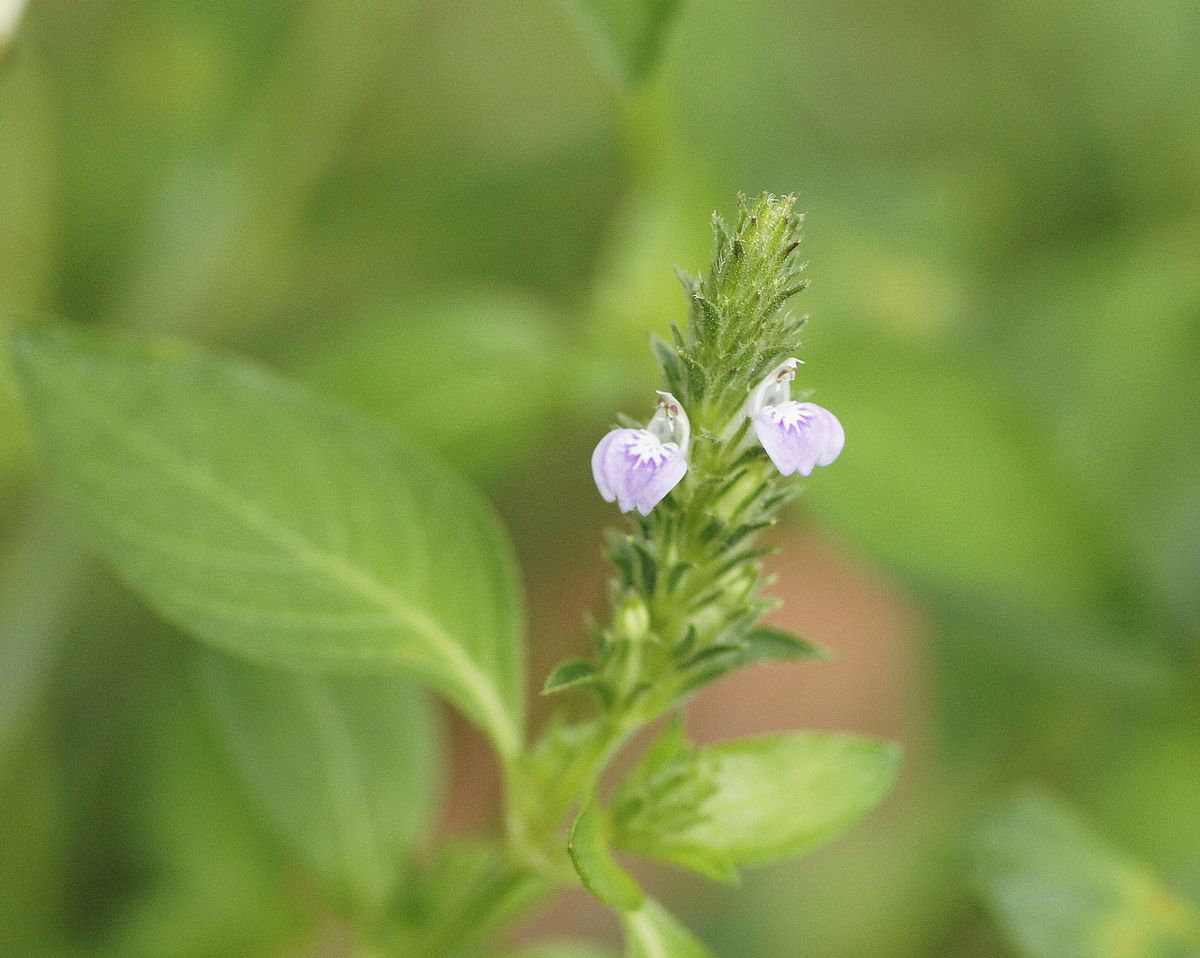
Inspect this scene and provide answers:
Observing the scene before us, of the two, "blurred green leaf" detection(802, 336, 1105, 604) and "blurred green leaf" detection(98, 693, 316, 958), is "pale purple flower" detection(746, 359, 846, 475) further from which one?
"blurred green leaf" detection(98, 693, 316, 958)

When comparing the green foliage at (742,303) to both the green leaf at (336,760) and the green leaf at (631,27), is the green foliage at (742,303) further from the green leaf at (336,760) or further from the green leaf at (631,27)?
the green leaf at (336,760)

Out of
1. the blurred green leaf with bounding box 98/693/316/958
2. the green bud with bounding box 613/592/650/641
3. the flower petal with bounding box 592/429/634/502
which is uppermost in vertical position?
the flower petal with bounding box 592/429/634/502

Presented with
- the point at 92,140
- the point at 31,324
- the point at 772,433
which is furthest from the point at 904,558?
the point at 92,140

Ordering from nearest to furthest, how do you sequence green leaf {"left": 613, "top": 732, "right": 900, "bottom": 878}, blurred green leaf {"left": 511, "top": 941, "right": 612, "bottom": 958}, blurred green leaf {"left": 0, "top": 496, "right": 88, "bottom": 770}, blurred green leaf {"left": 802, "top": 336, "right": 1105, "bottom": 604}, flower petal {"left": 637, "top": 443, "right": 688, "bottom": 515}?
flower petal {"left": 637, "top": 443, "right": 688, "bottom": 515} → green leaf {"left": 613, "top": 732, "right": 900, "bottom": 878} → blurred green leaf {"left": 511, "top": 941, "right": 612, "bottom": 958} → blurred green leaf {"left": 802, "top": 336, "right": 1105, "bottom": 604} → blurred green leaf {"left": 0, "top": 496, "right": 88, "bottom": 770}

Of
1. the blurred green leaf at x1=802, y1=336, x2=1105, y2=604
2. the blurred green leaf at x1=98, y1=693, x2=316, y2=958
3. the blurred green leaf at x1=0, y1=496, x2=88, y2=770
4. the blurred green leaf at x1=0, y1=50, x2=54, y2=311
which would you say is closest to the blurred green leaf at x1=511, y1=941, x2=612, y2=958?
the blurred green leaf at x1=98, y1=693, x2=316, y2=958

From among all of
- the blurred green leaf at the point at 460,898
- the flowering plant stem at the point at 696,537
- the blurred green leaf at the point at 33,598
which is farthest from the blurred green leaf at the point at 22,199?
the flowering plant stem at the point at 696,537

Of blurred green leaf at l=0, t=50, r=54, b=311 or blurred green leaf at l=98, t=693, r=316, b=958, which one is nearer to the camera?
blurred green leaf at l=98, t=693, r=316, b=958

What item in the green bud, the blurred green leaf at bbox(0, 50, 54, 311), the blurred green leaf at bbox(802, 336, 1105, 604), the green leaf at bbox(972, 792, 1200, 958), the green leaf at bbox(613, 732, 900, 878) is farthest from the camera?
the blurred green leaf at bbox(0, 50, 54, 311)

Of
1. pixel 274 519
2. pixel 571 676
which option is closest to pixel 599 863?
pixel 571 676
